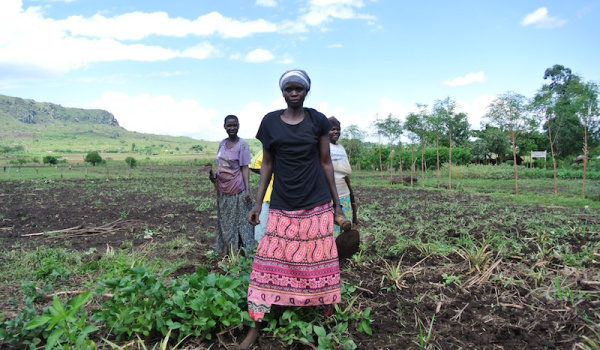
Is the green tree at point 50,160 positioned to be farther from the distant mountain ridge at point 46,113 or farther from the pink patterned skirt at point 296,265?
the distant mountain ridge at point 46,113

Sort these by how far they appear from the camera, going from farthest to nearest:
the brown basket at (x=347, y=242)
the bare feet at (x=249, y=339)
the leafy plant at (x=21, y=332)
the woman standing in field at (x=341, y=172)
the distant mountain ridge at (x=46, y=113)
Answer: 1. the distant mountain ridge at (x=46, y=113)
2. the woman standing in field at (x=341, y=172)
3. the brown basket at (x=347, y=242)
4. the bare feet at (x=249, y=339)
5. the leafy plant at (x=21, y=332)

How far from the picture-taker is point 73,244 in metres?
6.29

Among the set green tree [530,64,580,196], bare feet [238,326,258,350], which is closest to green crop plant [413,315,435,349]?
bare feet [238,326,258,350]

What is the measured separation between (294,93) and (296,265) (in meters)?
1.12

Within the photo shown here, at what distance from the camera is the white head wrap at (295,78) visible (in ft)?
8.85

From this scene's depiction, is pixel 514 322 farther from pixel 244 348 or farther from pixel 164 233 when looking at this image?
pixel 164 233

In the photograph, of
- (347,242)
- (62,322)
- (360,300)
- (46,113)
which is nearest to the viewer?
(62,322)

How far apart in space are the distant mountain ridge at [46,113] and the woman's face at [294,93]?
423 feet

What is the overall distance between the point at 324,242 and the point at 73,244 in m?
5.07

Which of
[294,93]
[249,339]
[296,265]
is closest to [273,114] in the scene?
[294,93]

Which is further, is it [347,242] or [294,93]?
[347,242]

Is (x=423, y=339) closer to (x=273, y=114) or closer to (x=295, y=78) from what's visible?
(x=273, y=114)

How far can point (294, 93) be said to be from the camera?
8.88 feet

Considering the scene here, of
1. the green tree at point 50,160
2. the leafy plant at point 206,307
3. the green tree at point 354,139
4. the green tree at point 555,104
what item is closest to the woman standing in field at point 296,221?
the leafy plant at point 206,307
